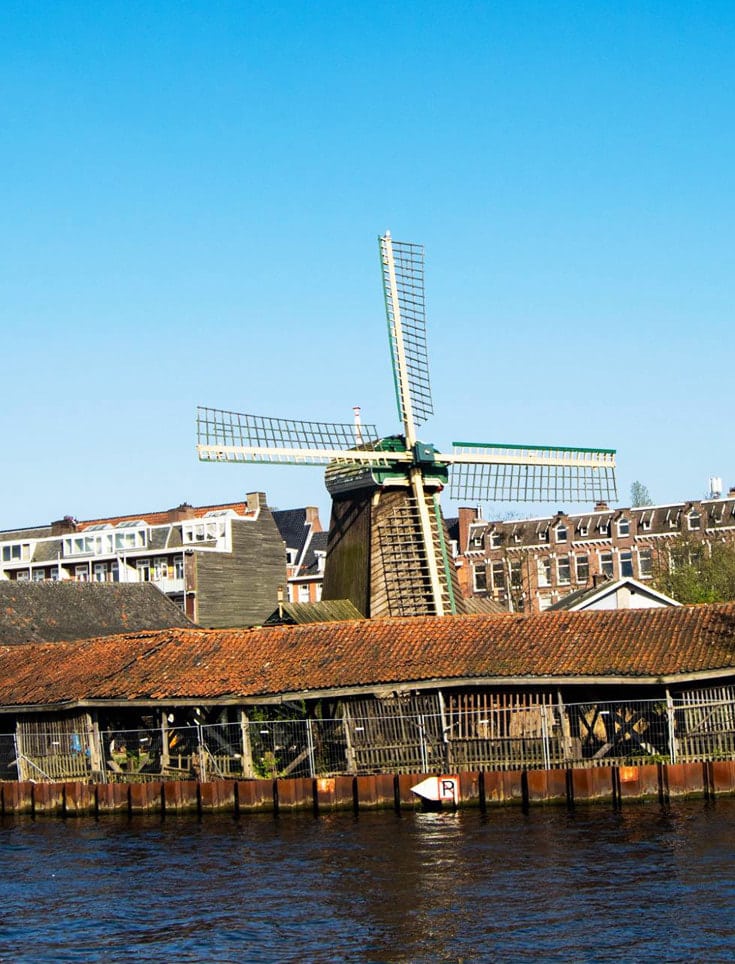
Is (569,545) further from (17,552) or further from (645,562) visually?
(17,552)

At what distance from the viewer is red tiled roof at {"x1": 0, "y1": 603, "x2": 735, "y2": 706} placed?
134ft

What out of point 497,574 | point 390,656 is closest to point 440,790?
point 390,656

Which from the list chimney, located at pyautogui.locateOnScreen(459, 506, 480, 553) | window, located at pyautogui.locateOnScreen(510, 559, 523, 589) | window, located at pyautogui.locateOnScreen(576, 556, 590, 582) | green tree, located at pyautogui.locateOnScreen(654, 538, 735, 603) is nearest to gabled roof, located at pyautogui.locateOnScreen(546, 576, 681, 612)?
green tree, located at pyautogui.locateOnScreen(654, 538, 735, 603)

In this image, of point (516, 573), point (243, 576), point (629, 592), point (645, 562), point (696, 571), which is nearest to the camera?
point (629, 592)

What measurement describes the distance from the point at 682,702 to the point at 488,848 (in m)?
10.1

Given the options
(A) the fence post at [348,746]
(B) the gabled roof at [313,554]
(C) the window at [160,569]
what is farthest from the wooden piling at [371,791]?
(B) the gabled roof at [313,554]

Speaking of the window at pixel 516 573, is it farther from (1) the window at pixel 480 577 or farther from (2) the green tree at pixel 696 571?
(2) the green tree at pixel 696 571

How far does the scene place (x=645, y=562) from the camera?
97188 millimetres

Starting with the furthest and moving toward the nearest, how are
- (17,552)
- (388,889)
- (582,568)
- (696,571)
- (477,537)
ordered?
1. (477,537)
2. (582,568)
3. (17,552)
4. (696,571)
5. (388,889)

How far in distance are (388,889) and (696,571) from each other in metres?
60.1

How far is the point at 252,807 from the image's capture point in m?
41.2

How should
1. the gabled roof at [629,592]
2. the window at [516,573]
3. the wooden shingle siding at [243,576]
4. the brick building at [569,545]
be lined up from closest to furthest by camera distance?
the gabled roof at [629,592] → the wooden shingle siding at [243,576] → the brick building at [569,545] → the window at [516,573]

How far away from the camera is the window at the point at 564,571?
100125 millimetres

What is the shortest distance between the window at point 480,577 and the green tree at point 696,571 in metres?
13.6
